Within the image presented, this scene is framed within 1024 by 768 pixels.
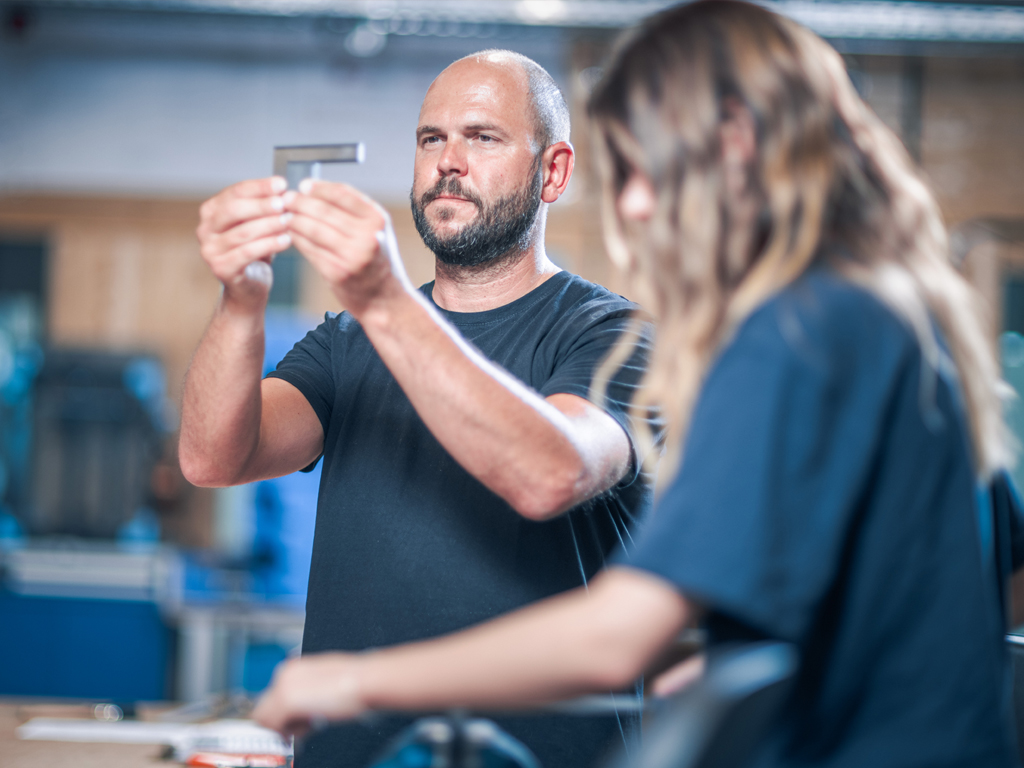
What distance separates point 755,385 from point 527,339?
2.40 feet

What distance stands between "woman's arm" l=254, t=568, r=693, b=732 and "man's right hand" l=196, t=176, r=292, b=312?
1.62 feet

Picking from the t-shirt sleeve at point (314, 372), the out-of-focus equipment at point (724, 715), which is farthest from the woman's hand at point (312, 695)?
the t-shirt sleeve at point (314, 372)

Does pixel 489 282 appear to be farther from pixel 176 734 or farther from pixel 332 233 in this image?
pixel 176 734

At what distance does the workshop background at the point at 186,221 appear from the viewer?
14.1 ft

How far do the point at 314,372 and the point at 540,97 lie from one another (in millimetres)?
540

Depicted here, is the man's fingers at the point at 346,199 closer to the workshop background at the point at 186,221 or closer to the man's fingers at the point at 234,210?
the man's fingers at the point at 234,210

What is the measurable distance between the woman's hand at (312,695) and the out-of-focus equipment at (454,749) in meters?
0.04

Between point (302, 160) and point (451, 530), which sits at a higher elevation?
point (302, 160)

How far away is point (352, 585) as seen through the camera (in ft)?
4.25

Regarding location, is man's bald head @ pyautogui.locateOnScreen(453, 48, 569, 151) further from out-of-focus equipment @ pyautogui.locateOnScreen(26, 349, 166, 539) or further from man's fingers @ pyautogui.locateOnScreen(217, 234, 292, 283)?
out-of-focus equipment @ pyautogui.locateOnScreen(26, 349, 166, 539)

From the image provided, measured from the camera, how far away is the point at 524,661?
0.67 m

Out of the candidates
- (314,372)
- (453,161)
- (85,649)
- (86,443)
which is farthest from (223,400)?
(86,443)

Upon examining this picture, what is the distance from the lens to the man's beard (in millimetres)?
1392

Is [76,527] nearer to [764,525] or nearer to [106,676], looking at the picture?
[106,676]
